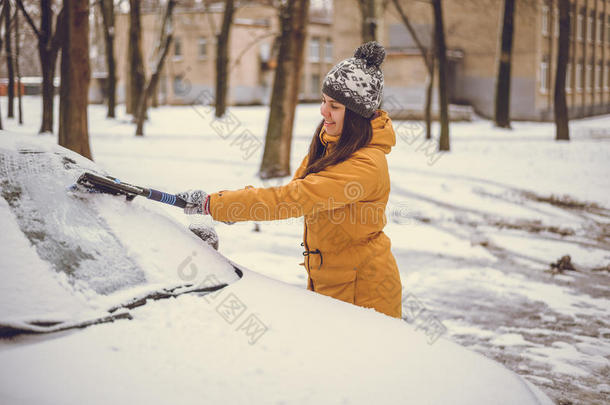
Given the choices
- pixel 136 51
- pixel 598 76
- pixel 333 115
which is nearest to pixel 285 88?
pixel 333 115

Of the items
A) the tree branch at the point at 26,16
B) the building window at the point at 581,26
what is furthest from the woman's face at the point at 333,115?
the building window at the point at 581,26

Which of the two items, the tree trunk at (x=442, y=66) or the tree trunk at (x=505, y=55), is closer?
the tree trunk at (x=442, y=66)

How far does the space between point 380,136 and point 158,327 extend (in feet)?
4.32

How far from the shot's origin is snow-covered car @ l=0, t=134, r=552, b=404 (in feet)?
5.27

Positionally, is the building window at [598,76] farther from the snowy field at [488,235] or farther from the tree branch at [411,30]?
the tree branch at [411,30]

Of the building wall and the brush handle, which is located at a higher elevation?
the building wall

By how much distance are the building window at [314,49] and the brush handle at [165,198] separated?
50.0 m

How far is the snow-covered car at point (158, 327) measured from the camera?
1606 mm

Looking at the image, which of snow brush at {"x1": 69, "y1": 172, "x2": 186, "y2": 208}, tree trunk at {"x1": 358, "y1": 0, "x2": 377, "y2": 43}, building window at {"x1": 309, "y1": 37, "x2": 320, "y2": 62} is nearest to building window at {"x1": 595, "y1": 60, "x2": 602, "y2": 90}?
building window at {"x1": 309, "y1": 37, "x2": 320, "y2": 62}

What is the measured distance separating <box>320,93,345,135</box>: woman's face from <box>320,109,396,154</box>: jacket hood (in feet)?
0.10

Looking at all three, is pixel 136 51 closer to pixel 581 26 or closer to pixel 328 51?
pixel 581 26

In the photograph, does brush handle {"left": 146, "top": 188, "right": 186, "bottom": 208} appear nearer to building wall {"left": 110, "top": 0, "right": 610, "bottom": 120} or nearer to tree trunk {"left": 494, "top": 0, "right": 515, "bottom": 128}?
tree trunk {"left": 494, "top": 0, "right": 515, "bottom": 128}

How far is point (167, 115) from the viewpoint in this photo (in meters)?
28.8

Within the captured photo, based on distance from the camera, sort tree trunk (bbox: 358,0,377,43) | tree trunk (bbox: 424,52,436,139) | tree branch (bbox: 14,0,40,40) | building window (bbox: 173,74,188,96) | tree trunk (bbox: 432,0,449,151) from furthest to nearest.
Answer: building window (bbox: 173,74,188,96)
tree trunk (bbox: 424,52,436,139)
tree trunk (bbox: 358,0,377,43)
tree trunk (bbox: 432,0,449,151)
tree branch (bbox: 14,0,40,40)
